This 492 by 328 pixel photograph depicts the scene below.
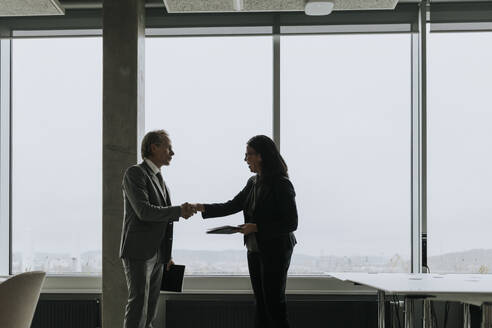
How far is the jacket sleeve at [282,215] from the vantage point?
158 inches

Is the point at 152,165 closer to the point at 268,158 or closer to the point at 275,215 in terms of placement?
the point at 268,158

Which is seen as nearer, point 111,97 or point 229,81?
point 111,97

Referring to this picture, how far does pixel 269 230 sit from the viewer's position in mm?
4020

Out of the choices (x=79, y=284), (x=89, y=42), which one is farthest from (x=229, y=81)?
(x=79, y=284)

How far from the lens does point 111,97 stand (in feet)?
16.0

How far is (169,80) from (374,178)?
198 cm

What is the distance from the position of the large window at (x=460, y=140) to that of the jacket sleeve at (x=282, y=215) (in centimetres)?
168

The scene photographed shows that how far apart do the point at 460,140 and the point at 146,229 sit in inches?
113

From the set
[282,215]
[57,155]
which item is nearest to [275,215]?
[282,215]

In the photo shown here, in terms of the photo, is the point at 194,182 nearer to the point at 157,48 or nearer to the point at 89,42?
the point at 157,48

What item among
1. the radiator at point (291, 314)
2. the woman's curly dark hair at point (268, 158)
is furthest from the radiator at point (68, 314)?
the woman's curly dark hair at point (268, 158)

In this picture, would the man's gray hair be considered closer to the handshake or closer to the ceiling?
the handshake

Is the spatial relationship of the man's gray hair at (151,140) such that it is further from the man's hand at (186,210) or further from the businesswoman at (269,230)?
the businesswoman at (269,230)

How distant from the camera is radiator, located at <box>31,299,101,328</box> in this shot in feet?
16.5
